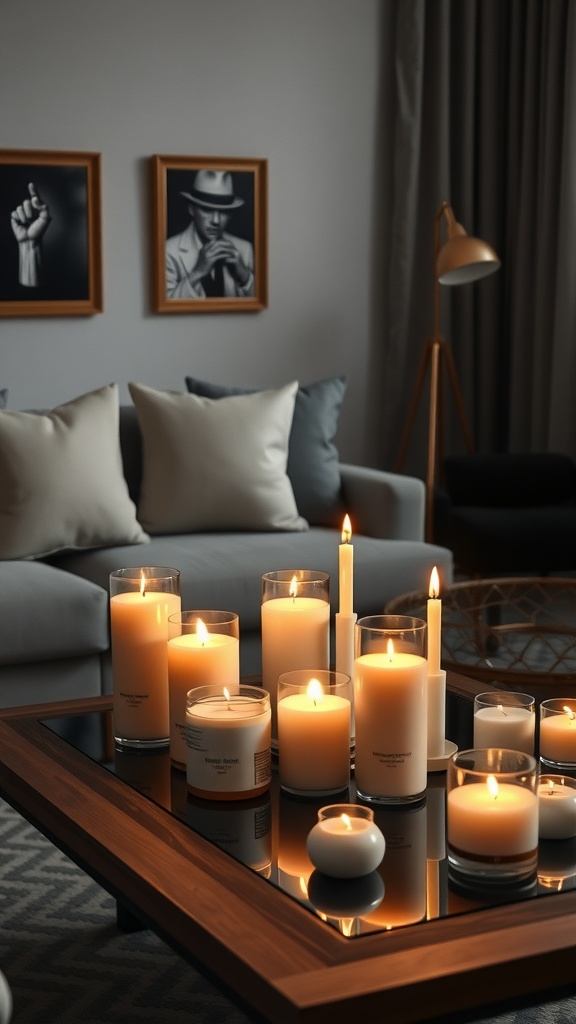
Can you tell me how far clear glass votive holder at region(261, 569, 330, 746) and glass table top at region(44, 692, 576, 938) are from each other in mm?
173

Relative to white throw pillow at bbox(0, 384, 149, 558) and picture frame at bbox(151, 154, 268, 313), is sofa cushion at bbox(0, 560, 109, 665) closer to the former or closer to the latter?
white throw pillow at bbox(0, 384, 149, 558)

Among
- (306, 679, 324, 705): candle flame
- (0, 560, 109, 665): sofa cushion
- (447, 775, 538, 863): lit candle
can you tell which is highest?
(306, 679, 324, 705): candle flame

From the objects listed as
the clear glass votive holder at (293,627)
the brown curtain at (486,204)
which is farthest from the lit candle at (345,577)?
the brown curtain at (486,204)

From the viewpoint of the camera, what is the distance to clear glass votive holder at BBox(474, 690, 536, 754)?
5.46 ft

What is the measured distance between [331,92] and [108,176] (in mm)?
1058

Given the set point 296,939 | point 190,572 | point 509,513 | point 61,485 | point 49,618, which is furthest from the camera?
point 509,513

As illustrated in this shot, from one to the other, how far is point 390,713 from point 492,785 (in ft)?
0.75

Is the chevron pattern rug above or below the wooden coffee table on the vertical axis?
below

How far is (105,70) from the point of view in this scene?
4.73 metres

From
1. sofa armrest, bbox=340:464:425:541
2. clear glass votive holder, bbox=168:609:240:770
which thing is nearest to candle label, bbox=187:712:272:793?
clear glass votive holder, bbox=168:609:240:770

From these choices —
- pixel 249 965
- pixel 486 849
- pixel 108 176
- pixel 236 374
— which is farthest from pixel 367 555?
pixel 249 965

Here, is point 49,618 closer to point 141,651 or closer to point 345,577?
point 141,651

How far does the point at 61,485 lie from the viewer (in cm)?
361

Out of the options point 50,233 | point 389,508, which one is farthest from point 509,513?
point 50,233
